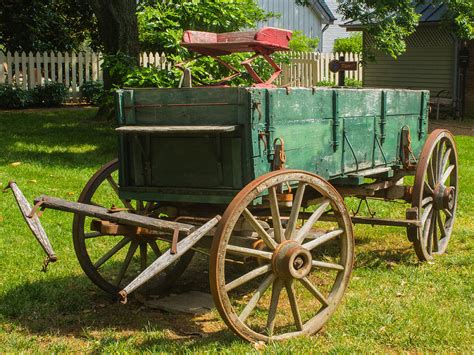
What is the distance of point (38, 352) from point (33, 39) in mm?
18642

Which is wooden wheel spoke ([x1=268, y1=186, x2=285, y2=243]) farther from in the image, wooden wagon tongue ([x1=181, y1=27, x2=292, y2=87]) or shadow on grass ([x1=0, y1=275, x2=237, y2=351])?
wooden wagon tongue ([x1=181, y1=27, x2=292, y2=87])

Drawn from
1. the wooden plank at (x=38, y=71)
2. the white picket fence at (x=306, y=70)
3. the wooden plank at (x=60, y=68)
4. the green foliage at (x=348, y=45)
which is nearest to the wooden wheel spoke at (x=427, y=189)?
the white picket fence at (x=306, y=70)

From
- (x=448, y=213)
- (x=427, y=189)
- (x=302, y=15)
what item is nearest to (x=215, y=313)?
(x=427, y=189)

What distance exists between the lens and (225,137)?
4.83 meters

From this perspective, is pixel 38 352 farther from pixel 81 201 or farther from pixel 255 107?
pixel 255 107

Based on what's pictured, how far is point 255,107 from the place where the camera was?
464 cm

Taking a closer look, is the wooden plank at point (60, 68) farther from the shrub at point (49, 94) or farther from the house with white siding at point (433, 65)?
the house with white siding at point (433, 65)

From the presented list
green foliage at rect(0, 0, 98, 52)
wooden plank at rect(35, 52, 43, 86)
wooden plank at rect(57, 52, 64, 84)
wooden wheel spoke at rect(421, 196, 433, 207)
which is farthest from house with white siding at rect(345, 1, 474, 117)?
wooden wheel spoke at rect(421, 196, 433, 207)

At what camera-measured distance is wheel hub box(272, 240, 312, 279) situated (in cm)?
452

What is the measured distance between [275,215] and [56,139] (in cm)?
928

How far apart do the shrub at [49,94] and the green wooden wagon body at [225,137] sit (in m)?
14.1

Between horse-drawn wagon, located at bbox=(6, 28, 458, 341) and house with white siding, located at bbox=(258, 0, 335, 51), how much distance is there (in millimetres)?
27220

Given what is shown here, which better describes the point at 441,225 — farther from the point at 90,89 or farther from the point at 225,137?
the point at 90,89

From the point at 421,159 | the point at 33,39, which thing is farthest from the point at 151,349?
the point at 33,39
